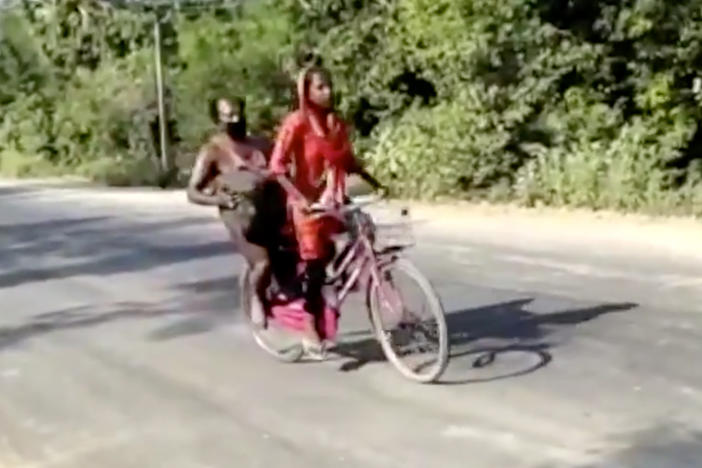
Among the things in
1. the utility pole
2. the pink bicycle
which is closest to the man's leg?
the pink bicycle

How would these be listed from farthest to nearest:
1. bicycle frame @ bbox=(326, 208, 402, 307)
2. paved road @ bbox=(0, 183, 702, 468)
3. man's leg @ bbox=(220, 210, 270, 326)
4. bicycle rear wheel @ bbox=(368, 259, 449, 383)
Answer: man's leg @ bbox=(220, 210, 270, 326) < bicycle frame @ bbox=(326, 208, 402, 307) < bicycle rear wheel @ bbox=(368, 259, 449, 383) < paved road @ bbox=(0, 183, 702, 468)

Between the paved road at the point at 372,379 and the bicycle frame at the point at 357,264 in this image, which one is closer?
the paved road at the point at 372,379

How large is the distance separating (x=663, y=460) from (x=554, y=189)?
47.0 feet

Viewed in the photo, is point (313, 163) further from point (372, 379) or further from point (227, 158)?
point (372, 379)

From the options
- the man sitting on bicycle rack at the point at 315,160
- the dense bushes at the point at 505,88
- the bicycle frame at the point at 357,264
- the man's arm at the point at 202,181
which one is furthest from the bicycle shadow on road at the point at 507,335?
the dense bushes at the point at 505,88

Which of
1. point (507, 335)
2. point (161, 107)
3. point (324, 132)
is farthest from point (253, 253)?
point (161, 107)

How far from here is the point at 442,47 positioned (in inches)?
949

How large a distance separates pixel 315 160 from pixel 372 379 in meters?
1.34

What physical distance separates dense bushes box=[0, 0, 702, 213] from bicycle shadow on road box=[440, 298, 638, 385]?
7.98 metres

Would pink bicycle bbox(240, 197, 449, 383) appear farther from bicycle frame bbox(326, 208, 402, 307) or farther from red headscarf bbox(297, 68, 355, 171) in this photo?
red headscarf bbox(297, 68, 355, 171)

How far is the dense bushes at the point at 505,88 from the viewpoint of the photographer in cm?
2058

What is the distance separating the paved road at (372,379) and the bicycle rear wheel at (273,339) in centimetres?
11

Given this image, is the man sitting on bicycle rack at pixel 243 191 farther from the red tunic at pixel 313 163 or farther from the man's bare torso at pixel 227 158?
the red tunic at pixel 313 163

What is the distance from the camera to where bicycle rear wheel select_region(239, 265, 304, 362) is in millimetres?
9702
